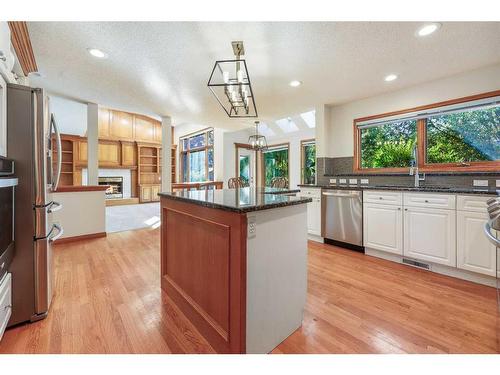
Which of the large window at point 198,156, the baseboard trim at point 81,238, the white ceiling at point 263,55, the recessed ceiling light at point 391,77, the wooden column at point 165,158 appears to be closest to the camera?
the white ceiling at point 263,55

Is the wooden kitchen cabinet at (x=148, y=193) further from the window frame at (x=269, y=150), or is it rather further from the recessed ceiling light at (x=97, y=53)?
the recessed ceiling light at (x=97, y=53)

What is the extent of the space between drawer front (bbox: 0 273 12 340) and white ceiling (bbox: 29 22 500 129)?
2.03 m

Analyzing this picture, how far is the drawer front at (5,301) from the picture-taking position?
4.41 feet

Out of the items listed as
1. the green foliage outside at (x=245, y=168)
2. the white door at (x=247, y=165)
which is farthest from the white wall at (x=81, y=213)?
the green foliage outside at (x=245, y=168)

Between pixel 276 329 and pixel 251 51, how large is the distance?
241 centimetres

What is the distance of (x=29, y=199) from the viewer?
1601mm

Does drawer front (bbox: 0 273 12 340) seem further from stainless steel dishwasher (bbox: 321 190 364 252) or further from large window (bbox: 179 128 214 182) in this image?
large window (bbox: 179 128 214 182)

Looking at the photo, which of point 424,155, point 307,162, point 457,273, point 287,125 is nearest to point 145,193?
point 287,125

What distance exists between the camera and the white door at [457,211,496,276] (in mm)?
2164

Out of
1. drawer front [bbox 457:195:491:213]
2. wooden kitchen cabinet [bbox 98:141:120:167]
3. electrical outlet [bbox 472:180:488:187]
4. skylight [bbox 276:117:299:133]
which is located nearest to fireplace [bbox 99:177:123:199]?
wooden kitchen cabinet [bbox 98:141:120:167]

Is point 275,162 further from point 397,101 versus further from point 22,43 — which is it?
point 22,43

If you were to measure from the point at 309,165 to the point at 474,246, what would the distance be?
4406mm

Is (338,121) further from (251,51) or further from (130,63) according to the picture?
(130,63)

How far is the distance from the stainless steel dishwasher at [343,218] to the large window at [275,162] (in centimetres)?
350
